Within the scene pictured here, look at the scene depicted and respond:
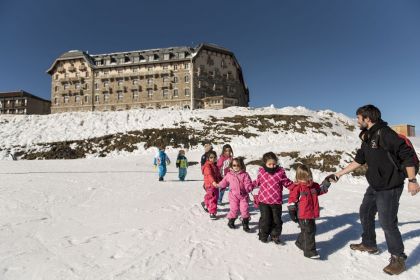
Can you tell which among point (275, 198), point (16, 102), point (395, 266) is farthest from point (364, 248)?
point (16, 102)

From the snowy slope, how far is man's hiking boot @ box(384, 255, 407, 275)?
0.09 meters

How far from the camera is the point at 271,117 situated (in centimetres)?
3731

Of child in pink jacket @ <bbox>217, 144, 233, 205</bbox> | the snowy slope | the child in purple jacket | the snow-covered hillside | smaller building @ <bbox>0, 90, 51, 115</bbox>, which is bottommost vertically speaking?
the snowy slope

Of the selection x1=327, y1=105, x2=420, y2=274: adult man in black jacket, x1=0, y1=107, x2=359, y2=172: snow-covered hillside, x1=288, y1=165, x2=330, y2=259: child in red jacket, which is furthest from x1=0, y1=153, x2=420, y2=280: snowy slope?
x1=0, y1=107, x2=359, y2=172: snow-covered hillside

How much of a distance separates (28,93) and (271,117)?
246 ft

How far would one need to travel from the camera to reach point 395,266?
162 inches

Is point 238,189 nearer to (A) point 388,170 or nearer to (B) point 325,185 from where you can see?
(B) point 325,185

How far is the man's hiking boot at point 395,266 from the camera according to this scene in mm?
4104

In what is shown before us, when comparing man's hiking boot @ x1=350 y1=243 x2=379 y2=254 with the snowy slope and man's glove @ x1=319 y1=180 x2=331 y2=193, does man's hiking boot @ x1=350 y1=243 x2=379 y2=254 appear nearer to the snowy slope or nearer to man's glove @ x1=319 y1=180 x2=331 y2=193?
the snowy slope

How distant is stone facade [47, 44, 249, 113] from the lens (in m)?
64.1

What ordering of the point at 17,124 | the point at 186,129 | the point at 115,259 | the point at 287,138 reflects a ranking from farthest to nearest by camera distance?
the point at 17,124
the point at 186,129
the point at 287,138
the point at 115,259

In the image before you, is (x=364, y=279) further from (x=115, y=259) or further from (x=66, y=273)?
(x=66, y=273)

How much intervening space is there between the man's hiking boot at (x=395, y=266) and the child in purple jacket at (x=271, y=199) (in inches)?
70.0

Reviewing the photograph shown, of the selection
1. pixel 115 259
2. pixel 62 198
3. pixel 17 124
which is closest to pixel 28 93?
pixel 17 124
